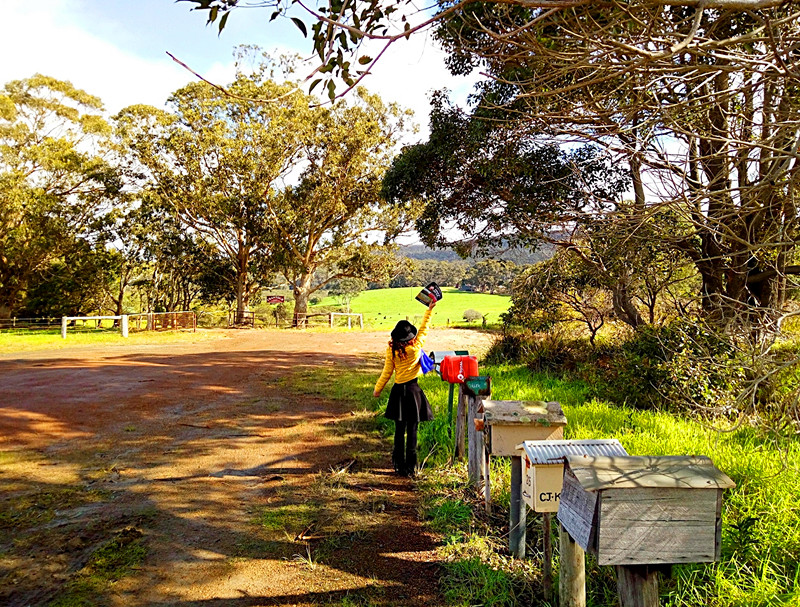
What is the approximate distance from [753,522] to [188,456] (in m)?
5.57

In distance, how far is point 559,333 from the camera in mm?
11750

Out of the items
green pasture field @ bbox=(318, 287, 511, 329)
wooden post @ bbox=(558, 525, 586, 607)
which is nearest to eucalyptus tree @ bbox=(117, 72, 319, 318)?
green pasture field @ bbox=(318, 287, 511, 329)

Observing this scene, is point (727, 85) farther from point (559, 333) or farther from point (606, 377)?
point (559, 333)

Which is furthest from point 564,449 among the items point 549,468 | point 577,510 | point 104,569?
point 104,569

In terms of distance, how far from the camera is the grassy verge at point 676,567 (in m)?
3.14

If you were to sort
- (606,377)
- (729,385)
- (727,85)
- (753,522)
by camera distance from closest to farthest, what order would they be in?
(753,522)
(727,85)
(729,385)
(606,377)

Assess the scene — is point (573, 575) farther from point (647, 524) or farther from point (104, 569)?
point (104, 569)

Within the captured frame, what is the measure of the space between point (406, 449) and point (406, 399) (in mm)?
557

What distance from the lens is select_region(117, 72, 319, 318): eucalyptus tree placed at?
25.0 m

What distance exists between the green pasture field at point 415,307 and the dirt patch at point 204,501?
16418 millimetres

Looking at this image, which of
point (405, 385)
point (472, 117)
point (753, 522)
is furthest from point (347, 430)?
point (472, 117)

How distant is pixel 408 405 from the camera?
5.53 m

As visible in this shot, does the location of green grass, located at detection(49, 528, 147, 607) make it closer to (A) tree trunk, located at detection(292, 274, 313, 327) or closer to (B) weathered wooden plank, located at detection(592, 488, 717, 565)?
(B) weathered wooden plank, located at detection(592, 488, 717, 565)

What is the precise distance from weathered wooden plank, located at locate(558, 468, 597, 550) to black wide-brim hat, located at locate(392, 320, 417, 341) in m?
3.02
